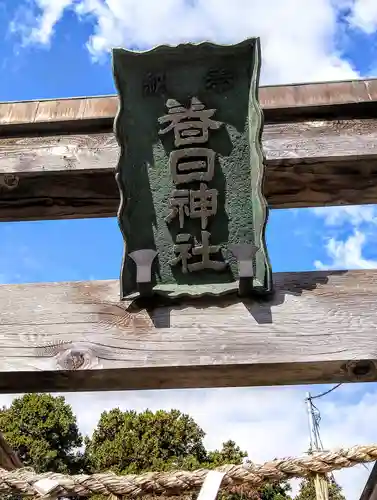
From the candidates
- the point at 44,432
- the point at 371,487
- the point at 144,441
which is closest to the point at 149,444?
the point at 144,441

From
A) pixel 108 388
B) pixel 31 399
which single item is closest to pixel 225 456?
pixel 31 399

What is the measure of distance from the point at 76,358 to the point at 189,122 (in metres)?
0.70

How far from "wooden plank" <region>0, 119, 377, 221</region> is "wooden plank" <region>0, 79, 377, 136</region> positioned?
0.10 feet

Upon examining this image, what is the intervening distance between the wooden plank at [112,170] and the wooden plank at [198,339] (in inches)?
12.1

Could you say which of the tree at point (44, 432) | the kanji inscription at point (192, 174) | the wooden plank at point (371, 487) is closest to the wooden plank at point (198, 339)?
the kanji inscription at point (192, 174)

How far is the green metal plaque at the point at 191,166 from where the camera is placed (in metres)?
A: 1.44

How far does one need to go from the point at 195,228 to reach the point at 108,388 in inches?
19.4

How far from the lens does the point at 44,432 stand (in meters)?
13.8

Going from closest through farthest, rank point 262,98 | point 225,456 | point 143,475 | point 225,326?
point 143,475, point 225,326, point 262,98, point 225,456

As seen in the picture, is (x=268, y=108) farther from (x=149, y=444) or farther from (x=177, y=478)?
(x=149, y=444)

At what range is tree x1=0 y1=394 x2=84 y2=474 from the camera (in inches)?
530

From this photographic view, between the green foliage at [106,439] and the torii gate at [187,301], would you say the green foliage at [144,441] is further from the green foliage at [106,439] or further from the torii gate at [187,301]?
the torii gate at [187,301]

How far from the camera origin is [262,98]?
164cm

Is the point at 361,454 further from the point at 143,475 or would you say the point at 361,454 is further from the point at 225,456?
the point at 225,456
